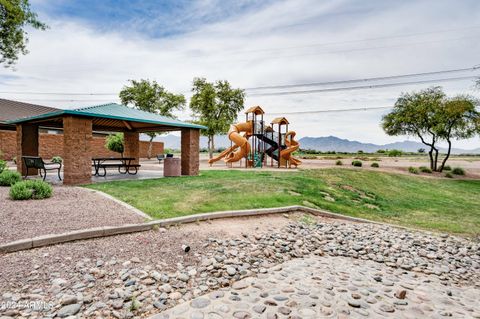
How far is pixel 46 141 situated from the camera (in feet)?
84.3

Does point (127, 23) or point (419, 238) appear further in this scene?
point (127, 23)

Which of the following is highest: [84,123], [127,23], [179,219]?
[127,23]

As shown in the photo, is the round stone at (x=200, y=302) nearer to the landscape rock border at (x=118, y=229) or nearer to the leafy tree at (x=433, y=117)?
the landscape rock border at (x=118, y=229)

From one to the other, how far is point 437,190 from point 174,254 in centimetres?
1860

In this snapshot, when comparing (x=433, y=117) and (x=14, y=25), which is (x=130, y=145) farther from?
(x=433, y=117)

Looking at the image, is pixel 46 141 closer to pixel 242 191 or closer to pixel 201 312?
pixel 242 191

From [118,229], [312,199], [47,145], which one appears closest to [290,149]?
[312,199]

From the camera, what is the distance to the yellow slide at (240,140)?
2234 centimetres

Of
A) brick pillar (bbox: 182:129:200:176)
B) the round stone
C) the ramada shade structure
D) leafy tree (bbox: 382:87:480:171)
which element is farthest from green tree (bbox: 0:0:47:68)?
leafy tree (bbox: 382:87:480:171)

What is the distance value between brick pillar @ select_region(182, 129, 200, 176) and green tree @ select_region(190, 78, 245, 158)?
54.6 feet

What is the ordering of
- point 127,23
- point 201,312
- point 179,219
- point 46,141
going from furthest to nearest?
point 46,141
point 127,23
point 179,219
point 201,312

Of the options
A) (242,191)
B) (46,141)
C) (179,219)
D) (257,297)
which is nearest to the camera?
(257,297)

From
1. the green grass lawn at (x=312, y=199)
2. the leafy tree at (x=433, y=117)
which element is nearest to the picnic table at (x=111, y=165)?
the green grass lawn at (x=312, y=199)

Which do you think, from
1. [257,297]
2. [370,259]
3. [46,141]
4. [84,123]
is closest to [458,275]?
[370,259]
